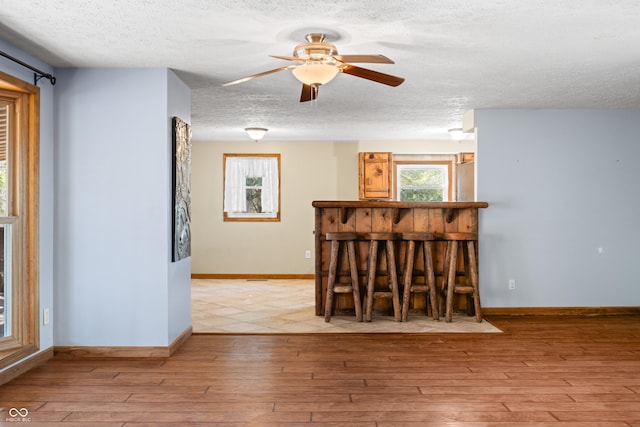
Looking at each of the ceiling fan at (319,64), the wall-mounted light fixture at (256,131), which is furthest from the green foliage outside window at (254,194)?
the ceiling fan at (319,64)

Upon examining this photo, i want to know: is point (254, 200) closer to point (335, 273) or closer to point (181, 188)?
point (335, 273)

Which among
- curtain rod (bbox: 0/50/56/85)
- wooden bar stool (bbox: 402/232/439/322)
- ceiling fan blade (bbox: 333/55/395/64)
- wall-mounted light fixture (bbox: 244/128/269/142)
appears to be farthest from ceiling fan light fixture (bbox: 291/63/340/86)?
wall-mounted light fixture (bbox: 244/128/269/142)

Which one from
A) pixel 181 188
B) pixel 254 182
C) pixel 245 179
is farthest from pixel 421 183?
pixel 181 188

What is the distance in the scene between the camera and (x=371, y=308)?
5016 mm

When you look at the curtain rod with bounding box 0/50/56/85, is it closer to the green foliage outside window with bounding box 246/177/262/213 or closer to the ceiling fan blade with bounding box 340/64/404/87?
the ceiling fan blade with bounding box 340/64/404/87

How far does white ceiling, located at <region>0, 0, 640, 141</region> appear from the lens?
8.93 ft

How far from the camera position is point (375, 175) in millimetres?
7773

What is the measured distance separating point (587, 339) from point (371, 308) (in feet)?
5.99

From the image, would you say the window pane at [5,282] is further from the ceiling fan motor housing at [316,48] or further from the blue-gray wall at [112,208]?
the ceiling fan motor housing at [316,48]

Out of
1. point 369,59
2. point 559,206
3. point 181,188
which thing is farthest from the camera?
point 559,206

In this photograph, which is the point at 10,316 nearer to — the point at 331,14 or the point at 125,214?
the point at 125,214

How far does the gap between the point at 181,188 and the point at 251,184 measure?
407cm

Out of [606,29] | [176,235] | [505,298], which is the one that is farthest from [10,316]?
[505,298]

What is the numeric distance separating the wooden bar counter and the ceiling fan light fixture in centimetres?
216
